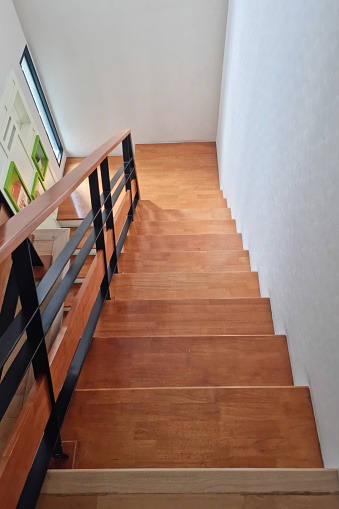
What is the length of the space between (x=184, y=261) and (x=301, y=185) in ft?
4.16

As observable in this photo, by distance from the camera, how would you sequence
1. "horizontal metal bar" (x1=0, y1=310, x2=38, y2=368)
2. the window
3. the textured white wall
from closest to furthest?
"horizontal metal bar" (x1=0, y1=310, x2=38, y2=368) < the textured white wall < the window

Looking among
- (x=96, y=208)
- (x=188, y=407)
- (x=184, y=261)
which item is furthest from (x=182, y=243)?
(x=188, y=407)

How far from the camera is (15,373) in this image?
3.28 feet

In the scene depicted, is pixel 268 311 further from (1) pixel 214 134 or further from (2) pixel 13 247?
(1) pixel 214 134

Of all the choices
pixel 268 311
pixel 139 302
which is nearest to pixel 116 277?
pixel 139 302

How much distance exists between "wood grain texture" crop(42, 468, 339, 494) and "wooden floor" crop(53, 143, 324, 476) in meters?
0.03

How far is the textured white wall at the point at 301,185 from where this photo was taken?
1.23m

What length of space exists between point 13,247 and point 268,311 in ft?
4.73

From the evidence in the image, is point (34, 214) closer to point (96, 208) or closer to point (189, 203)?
point (96, 208)

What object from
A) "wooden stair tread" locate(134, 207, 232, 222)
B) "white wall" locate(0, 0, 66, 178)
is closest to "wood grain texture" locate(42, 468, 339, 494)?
"wooden stair tread" locate(134, 207, 232, 222)

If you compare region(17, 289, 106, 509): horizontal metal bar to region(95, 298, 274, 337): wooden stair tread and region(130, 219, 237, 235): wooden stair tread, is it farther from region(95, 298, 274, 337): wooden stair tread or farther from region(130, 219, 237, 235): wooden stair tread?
region(130, 219, 237, 235): wooden stair tread

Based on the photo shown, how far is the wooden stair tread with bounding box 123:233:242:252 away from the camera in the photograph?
295 centimetres

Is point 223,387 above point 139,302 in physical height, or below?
above

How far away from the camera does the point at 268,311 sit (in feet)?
6.71
